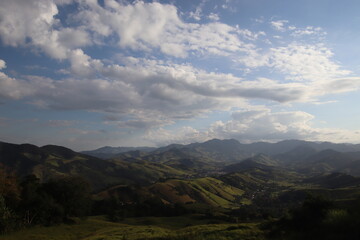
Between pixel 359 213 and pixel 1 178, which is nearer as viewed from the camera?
pixel 359 213

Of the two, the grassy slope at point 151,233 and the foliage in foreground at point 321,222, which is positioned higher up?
the foliage in foreground at point 321,222

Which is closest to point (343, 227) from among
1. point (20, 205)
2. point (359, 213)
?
point (359, 213)

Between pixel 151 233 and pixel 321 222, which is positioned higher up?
pixel 321 222

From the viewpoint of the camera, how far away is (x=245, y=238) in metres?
32.3

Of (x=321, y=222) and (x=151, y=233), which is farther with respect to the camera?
(x=151, y=233)

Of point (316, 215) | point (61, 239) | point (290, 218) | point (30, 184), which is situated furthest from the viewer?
point (30, 184)

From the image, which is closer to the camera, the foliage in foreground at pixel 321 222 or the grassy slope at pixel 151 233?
the foliage in foreground at pixel 321 222

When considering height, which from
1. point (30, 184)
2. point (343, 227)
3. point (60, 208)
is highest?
point (343, 227)

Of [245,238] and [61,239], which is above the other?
[245,238]

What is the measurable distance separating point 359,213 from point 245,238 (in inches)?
628

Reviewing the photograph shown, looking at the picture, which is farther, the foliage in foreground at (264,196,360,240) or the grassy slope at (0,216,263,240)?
the grassy slope at (0,216,263,240)

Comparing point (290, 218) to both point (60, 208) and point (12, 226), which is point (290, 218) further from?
point (60, 208)

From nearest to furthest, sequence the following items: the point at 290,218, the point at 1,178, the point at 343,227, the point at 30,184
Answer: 1. the point at 343,227
2. the point at 290,218
3. the point at 1,178
4. the point at 30,184

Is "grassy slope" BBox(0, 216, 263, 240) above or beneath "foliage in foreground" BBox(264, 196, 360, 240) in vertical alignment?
beneath
